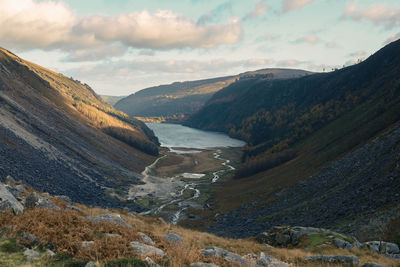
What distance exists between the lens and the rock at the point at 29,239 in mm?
10102

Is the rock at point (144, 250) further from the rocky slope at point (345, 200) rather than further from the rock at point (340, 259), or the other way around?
the rocky slope at point (345, 200)

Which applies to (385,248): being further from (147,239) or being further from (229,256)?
(147,239)

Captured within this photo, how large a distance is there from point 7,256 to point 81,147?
101945mm

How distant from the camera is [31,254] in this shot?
30.3ft

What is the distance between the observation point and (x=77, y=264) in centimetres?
903

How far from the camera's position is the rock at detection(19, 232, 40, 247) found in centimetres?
1010

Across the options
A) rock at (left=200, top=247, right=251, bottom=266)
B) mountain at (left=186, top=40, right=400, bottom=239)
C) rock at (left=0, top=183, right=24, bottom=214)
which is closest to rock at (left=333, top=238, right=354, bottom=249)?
mountain at (left=186, top=40, right=400, bottom=239)

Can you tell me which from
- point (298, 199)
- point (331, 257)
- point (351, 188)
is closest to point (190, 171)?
point (298, 199)

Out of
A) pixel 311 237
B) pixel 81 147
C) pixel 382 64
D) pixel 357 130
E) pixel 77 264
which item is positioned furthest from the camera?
pixel 382 64

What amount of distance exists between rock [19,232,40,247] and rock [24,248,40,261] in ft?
1.70

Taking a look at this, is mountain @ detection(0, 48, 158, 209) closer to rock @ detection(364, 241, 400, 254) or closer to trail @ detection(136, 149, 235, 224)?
trail @ detection(136, 149, 235, 224)

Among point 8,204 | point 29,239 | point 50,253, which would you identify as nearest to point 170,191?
point 8,204

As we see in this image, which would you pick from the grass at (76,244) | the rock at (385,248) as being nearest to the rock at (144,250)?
the grass at (76,244)

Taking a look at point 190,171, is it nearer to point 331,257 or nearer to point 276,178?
point 276,178
